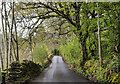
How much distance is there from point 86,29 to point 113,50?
9.23 ft

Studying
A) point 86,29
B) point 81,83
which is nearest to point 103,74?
point 81,83

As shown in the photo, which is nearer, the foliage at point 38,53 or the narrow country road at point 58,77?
the narrow country road at point 58,77

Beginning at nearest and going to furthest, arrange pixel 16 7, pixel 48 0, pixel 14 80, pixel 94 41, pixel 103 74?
pixel 103 74, pixel 14 80, pixel 16 7, pixel 48 0, pixel 94 41

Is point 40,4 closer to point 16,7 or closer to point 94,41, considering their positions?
point 16,7

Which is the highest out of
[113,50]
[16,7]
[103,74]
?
[16,7]

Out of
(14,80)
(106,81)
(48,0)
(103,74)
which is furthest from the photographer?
(48,0)

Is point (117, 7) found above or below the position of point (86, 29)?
above

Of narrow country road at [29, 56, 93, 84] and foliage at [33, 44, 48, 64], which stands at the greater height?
foliage at [33, 44, 48, 64]

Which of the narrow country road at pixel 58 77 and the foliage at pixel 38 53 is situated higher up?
the foliage at pixel 38 53

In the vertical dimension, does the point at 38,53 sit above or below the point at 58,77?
above

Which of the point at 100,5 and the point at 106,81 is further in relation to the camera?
the point at 100,5

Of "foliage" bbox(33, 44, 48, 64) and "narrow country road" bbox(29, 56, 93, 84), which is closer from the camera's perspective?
"narrow country road" bbox(29, 56, 93, 84)

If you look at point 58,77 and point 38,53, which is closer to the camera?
point 58,77

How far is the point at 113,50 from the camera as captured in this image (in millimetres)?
8039
